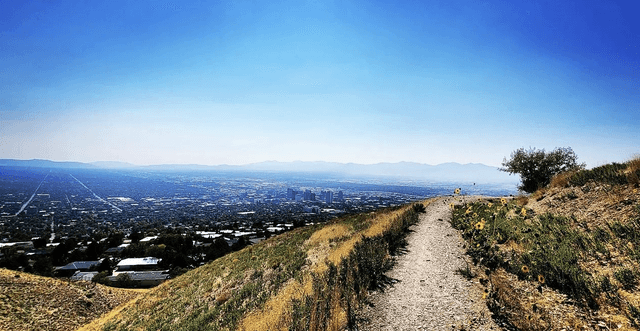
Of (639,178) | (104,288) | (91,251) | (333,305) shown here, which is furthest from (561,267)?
(91,251)

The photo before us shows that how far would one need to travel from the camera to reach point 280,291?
11.5 m

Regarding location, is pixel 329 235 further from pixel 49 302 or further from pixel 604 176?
pixel 49 302

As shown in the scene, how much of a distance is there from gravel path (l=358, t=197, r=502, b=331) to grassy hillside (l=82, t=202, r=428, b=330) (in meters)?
0.63

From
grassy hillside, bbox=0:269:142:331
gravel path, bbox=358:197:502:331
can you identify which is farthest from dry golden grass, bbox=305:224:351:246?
grassy hillside, bbox=0:269:142:331

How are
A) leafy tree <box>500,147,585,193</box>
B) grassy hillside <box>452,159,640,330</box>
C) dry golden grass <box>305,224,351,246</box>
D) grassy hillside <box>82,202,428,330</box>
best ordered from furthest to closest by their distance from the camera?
leafy tree <box>500,147,585,193</box> → dry golden grass <box>305,224,351,246</box> → grassy hillside <box>82,202,428,330</box> → grassy hillside <box>452,159,640,330</box>

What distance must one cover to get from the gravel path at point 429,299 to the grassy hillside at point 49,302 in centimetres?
2292

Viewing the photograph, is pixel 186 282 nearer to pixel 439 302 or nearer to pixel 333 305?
pixel 333 305

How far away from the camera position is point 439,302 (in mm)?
7148

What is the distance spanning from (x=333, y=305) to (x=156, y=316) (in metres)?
13.1

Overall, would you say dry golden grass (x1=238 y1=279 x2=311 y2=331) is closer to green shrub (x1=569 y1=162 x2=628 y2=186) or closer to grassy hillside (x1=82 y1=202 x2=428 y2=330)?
grassy hillside (x1=82 y1=202 x2=428 y2=330)

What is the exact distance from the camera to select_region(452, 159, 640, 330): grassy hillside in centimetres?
557

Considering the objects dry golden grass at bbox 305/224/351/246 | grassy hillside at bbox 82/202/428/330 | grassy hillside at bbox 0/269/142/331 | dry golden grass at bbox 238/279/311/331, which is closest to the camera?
dry golden grass at bbox 238/279/311/331

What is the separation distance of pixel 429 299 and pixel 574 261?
174 inches

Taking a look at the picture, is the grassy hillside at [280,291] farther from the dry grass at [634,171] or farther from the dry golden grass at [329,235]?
the dry grass at [634,171]
